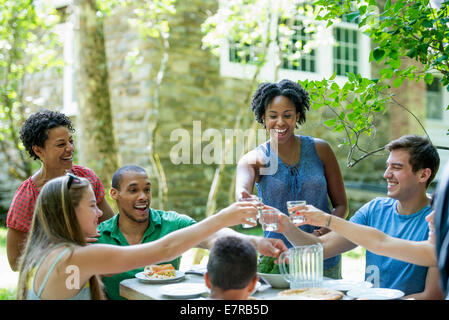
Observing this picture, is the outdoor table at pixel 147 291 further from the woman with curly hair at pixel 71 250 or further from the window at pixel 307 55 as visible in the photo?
the window at pixel 307 55

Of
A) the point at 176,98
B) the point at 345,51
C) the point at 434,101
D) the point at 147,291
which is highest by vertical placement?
the point at 345,51

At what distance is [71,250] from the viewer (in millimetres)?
2109

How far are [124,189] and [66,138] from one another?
577 mm

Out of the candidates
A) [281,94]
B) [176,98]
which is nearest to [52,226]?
[281,94]

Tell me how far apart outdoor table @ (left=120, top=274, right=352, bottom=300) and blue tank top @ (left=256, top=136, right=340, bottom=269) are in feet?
2.27

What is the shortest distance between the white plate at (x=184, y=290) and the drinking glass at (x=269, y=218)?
447mm

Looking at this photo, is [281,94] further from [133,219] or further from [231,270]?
[231,270]

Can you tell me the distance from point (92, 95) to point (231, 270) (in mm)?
4653

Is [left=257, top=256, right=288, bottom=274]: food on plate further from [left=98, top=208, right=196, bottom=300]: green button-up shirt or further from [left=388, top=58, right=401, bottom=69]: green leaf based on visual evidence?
[left=388, top=58, right=401, bottom=69]: green leaf

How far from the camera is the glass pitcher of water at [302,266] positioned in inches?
93.3

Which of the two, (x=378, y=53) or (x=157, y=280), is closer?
(x=157, y=280)

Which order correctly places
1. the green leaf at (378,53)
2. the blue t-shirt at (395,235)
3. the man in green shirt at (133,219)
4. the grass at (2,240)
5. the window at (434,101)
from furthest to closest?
the window at (434,101)
the grass at (2,240)
the green leaf at (378,53)
the man in green shirt at (133,219)
the blue t-shirt at (395,235)

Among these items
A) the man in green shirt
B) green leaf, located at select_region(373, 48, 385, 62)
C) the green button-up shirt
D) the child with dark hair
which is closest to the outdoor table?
the green button-up shirt

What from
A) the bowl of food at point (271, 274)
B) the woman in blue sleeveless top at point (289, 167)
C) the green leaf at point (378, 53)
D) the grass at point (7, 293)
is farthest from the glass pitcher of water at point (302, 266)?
the grass at point (7, 293)
